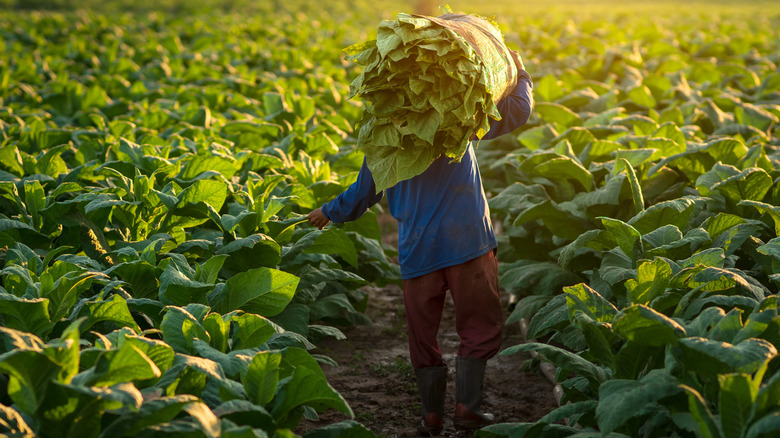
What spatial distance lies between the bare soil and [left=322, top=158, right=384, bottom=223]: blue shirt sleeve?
98 centimetres

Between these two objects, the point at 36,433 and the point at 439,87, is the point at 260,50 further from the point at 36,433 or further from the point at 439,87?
the point at 36,433

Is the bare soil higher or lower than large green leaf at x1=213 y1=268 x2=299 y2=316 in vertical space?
lower

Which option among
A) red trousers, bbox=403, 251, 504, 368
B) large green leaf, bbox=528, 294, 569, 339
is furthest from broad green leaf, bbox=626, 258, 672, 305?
red trousers, bbox=403, 251, 504, 368

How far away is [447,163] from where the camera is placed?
3.18 metres

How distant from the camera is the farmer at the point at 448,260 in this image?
3.17 meters

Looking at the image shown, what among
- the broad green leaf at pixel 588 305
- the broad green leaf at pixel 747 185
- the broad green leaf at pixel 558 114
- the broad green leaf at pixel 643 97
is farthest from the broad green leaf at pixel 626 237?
the broad green leaf at pixel 643 97

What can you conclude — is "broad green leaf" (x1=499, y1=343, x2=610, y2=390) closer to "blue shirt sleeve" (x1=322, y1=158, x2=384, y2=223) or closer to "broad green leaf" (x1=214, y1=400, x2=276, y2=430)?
"broad green leaf" (x1=214, y1=400, x2=276, y2=430)

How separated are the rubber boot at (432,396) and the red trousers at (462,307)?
0.14ft

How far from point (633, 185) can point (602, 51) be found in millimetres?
6564

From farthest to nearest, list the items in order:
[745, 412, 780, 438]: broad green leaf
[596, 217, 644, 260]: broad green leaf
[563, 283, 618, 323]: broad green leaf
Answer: [596, 217, 644, 260]: broad green leaf, [563, 283, 618, 323]: broad green leaf, [745, 412, 780, 438]: broad green leaf

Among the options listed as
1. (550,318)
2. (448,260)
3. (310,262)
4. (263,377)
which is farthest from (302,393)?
(310,262)

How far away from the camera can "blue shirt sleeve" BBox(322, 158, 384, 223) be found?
10.7 feet

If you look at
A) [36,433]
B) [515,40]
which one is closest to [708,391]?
[36,433]

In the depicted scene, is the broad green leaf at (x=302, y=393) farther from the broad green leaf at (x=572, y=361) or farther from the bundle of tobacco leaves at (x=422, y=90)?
the bundle of tobacco leaves at (x=422, y=90)
